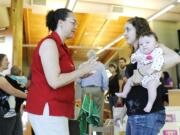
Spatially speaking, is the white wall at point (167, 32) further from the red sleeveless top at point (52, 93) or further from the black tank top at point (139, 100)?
the red sleeveless top at point (52, 93)

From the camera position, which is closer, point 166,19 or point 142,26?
point 142,26

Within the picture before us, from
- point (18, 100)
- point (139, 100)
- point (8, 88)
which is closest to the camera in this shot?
point (139, 100)

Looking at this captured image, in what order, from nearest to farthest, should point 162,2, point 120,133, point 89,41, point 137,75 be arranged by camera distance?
point 137,75, point 120,133, point 162,2, point 89,41

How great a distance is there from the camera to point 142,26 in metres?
1.87

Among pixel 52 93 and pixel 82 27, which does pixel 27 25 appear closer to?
pixel 82 27

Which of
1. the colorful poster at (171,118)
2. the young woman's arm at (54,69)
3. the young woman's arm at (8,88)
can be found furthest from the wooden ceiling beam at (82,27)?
the young woman's arm at (54,69)

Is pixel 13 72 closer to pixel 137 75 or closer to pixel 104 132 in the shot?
pixel 104 132

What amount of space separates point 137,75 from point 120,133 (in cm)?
124

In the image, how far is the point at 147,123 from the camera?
1.67 meters

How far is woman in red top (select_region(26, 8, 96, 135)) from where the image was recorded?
1.63m

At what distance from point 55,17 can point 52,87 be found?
0.46 m

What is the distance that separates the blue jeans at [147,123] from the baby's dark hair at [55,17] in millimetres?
713

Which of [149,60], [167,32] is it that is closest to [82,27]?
[167,32]

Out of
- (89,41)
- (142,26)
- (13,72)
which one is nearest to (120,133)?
(142,26)
